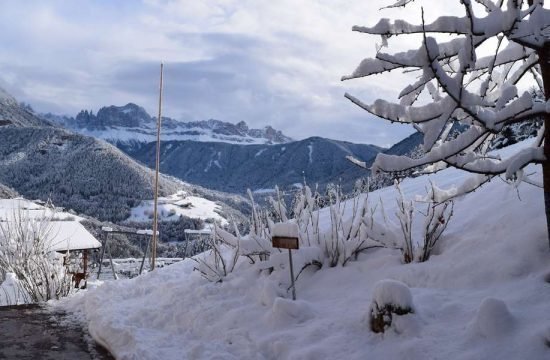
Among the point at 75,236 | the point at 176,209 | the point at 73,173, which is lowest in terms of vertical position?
the point at 75,236

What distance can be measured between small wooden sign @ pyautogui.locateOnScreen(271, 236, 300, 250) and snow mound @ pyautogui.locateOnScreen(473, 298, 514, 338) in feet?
5.55

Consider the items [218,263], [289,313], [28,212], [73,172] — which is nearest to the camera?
[289,313]

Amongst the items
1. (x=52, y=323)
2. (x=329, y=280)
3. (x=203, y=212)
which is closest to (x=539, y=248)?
(x=329, y=280)

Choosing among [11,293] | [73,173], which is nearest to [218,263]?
[11,293]

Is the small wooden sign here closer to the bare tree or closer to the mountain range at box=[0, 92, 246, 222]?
the bare tree

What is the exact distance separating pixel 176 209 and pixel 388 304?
10440cm

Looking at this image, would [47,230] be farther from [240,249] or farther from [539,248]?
[539,248]

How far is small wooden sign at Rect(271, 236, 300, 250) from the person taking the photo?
4.01 meters

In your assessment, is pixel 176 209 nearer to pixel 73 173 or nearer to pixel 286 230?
pixel 73 173

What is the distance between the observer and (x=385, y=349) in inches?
112

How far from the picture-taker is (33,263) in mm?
7551

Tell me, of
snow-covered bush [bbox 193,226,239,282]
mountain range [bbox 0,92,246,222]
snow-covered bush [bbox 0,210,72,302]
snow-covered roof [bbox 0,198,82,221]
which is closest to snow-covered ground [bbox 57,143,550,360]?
snow-covered bush [bbox 193,226,239,282]

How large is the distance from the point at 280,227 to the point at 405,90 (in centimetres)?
173

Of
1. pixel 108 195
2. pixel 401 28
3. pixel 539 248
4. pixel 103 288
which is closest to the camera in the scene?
pixel 401 28
